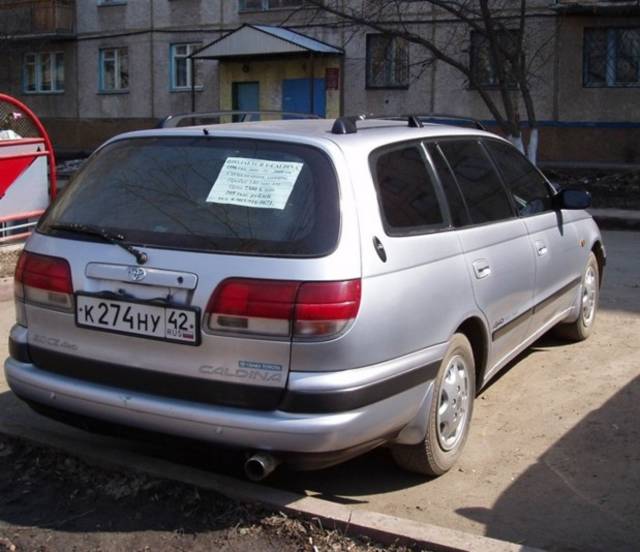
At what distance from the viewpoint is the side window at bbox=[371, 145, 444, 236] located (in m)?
3.52

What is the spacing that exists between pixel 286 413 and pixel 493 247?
1.66 m

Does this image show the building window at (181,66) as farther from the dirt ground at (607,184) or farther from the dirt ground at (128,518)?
the dirt ground at (128,518)

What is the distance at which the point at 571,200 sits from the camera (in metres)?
5.31

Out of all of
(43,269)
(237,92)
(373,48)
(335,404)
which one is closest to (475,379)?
(335,404)

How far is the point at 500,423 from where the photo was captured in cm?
457

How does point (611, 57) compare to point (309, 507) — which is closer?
point (309, 507)

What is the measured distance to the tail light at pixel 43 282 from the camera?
350 cm

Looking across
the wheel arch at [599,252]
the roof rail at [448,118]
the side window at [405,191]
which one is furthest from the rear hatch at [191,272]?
the wheel arch at [599,252]

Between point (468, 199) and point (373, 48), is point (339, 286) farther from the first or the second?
point (373, 48)

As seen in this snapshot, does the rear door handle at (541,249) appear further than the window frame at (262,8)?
No

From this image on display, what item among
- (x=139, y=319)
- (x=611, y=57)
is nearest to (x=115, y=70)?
(x=611, y=57)

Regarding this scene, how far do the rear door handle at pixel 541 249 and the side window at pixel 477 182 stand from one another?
12.3 inches

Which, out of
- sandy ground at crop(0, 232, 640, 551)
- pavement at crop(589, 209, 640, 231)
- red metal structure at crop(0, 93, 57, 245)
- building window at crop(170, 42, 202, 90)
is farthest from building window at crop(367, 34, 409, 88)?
sandy ground at crop(0, 232, 640, 551)

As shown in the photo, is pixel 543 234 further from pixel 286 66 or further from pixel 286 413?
pixel 286 66
